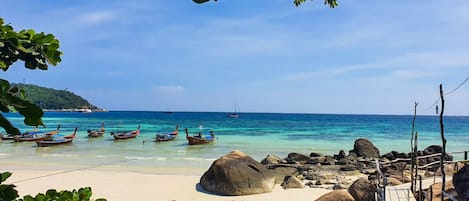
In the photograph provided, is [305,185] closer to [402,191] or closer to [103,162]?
[402,191]

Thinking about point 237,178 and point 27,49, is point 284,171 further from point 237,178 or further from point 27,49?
point 27,49

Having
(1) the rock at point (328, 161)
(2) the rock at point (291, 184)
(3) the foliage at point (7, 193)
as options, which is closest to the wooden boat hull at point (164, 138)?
(1) the rock at point (328, 161)

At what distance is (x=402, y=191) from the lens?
976 cm

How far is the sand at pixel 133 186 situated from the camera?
38.3ft

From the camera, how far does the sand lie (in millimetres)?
11672

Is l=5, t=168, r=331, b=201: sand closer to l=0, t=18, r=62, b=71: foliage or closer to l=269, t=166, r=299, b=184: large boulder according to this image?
l=269, t=166, r=299, b=184: large boulder

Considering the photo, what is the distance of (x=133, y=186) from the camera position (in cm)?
1331

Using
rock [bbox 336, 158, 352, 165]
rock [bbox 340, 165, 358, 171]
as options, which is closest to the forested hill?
rock [bbox 336, 158, 352, 165]

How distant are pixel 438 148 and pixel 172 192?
15.2 metres

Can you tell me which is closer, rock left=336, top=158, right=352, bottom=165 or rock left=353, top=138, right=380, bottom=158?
rock left=336, top=158, right=352, bottom=165

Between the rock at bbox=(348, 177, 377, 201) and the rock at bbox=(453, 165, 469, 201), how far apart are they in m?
2.07

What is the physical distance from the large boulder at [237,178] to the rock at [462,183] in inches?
208

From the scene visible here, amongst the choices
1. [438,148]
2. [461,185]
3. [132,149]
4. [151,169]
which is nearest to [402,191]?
[461,185]

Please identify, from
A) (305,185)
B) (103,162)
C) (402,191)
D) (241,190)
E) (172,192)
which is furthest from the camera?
(103,162)
